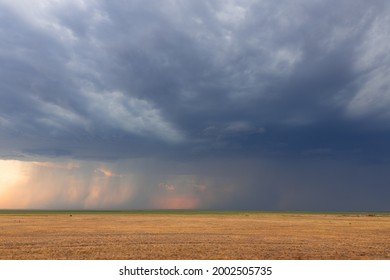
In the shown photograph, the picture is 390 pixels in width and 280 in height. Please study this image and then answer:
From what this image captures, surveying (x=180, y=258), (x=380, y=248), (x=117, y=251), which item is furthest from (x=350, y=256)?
(x=117, y=251)

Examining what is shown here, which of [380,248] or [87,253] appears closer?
[87,253]

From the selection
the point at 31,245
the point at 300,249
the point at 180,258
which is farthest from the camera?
the point at 31,245

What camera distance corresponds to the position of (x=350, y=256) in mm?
26141

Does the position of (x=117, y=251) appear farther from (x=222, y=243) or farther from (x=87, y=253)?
(x=222, y=243)

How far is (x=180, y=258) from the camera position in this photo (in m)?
24.6

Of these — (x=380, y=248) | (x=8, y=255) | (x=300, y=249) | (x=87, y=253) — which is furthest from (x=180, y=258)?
(x=380, y=248)

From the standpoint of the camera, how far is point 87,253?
26.7 meters

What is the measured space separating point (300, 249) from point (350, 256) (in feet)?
14.0
